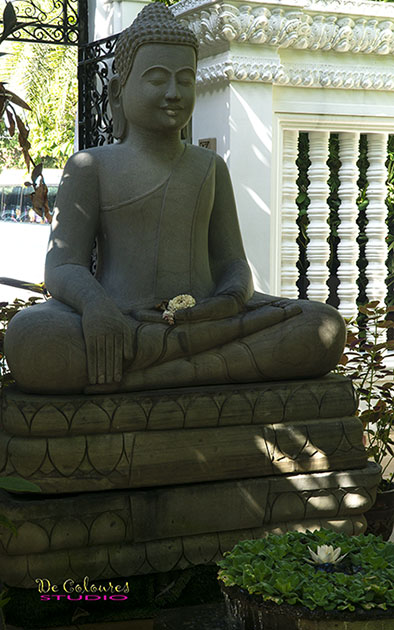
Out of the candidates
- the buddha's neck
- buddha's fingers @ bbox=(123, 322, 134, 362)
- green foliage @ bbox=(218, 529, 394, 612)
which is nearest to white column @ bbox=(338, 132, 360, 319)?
the buddha's neck

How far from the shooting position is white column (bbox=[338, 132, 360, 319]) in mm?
5535

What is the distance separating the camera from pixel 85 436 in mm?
3211

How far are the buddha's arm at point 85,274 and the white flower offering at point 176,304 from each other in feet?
0.63

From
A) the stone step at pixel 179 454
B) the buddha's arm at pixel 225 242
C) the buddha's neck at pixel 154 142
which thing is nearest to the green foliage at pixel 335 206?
the buddha's arm at pixel 225 242

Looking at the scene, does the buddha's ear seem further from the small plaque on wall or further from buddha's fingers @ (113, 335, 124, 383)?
the small plaque on wall

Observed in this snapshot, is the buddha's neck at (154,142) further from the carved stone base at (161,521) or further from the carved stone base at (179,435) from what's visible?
the carved stone base at (161,521)

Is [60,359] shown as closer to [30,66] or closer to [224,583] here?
[224,583]

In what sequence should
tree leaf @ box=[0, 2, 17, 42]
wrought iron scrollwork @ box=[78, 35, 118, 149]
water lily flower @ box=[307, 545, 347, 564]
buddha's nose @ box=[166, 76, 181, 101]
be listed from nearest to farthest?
water lily flower @ box=[307, 545, 347, 564]
tree leaf @ box=[0, 2, 17, 42]
buddha's nose @ box=[166, 76, 181, 101]
wrought iron scrollwork @ box=[78, 35, 118, 149]

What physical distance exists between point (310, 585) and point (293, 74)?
11.8 ft

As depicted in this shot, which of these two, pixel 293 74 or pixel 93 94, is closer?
pixel 293 74

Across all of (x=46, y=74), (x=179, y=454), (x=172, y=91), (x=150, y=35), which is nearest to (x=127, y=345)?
(x=179, y=454)

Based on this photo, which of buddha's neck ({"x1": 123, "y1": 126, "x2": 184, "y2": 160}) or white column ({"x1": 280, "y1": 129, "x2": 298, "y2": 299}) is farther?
white column ({"x1": 280, "y1": 129, "x2": 298, "y2": 299})

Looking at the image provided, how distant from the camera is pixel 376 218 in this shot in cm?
569

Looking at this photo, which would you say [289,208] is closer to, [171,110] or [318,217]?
[318,217]
